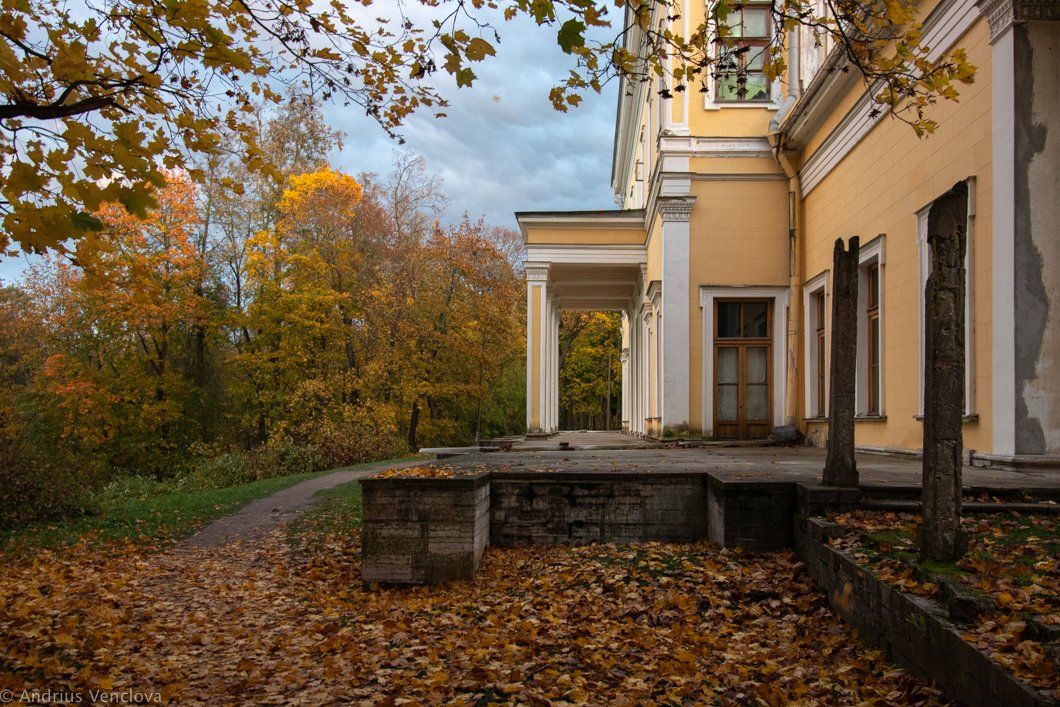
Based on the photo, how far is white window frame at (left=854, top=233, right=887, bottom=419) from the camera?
42.1 feet

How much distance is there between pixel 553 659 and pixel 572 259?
19298mm

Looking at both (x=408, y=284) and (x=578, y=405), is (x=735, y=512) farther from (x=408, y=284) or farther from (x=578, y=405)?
(x=578, y=405)

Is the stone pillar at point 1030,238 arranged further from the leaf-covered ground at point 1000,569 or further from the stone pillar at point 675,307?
the stone pillar at point 675,307

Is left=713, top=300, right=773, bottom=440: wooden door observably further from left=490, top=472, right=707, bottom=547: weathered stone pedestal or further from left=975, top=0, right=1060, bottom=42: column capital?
left=490, top=472, right=707, bottom=547: weathered stone pedestal

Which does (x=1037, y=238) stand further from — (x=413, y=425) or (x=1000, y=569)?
(x=413, y=425)

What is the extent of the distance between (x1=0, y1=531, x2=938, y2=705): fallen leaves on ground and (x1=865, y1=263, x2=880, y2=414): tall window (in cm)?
726

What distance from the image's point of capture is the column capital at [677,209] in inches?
703

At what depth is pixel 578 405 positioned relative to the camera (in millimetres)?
50312

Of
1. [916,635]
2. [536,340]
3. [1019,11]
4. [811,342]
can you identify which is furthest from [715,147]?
[916,635]

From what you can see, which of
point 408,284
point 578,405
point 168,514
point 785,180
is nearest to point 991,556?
point 168,514

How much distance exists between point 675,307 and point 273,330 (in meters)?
17.1

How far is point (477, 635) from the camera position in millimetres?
6004

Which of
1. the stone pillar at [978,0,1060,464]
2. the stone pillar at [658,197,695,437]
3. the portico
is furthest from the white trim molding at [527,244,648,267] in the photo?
the stone pillar at [978,0,1060,464]

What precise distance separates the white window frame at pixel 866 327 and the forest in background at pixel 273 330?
1572cm
